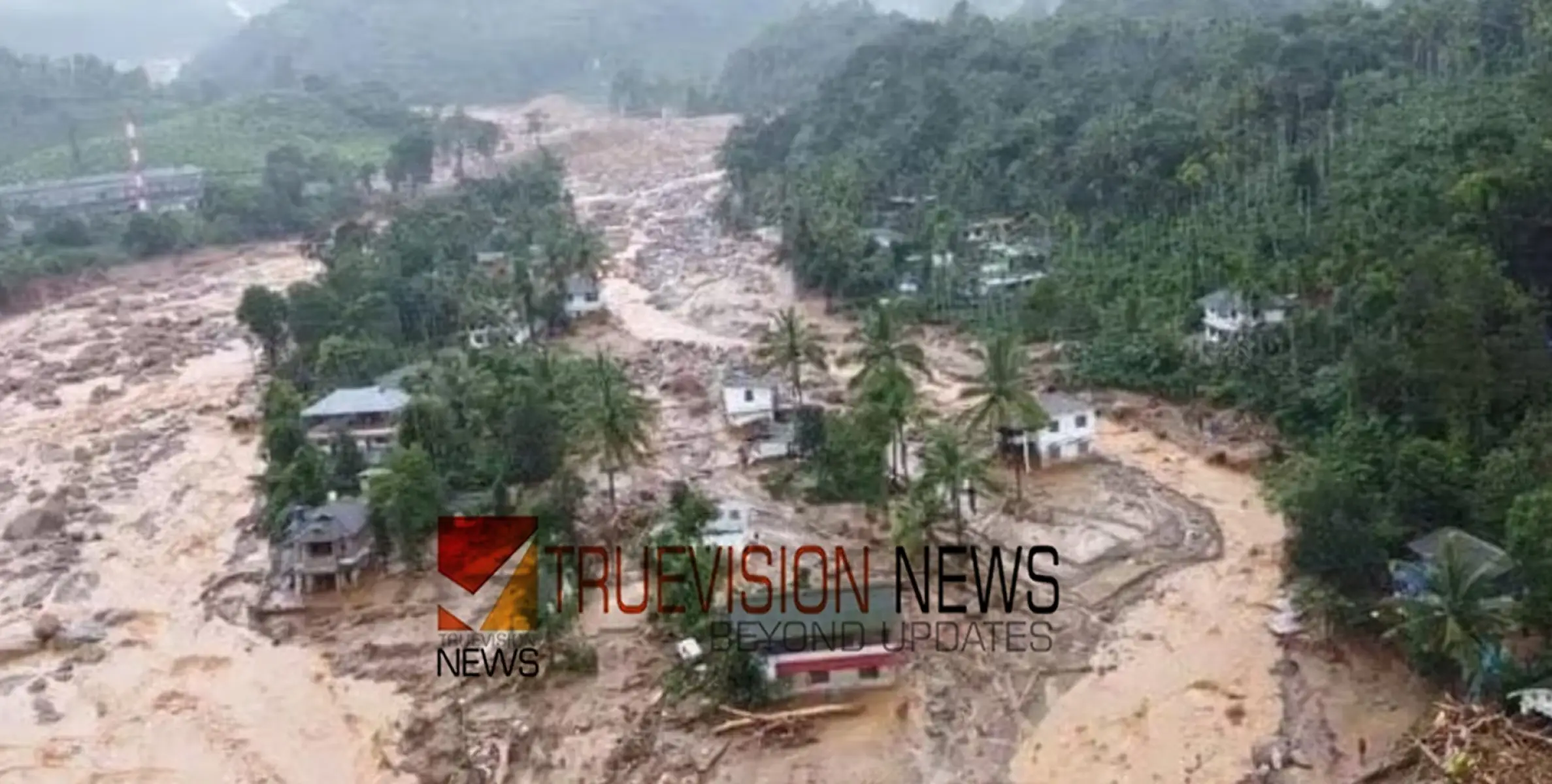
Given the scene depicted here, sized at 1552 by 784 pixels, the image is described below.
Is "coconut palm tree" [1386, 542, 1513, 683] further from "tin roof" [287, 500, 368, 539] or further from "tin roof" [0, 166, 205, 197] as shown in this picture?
"tin roof" [0, 166, 205, 197]

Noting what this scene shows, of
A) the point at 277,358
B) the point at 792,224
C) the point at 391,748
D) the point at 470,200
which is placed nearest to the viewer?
the point at 391,748

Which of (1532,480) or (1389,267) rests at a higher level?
(1389,267)

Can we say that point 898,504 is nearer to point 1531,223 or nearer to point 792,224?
point 1531,223

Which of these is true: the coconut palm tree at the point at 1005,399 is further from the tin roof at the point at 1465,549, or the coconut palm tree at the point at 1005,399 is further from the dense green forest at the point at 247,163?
the dense green forest at the point at 247,163

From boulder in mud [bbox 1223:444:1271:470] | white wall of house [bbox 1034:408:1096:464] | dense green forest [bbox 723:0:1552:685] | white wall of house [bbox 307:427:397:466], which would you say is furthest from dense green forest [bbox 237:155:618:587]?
boulder in mud [bbox 1223:444:1271:470]

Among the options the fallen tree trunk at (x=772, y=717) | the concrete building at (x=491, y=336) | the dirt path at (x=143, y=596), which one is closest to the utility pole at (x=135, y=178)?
the dirt path at (x=143, y=596)

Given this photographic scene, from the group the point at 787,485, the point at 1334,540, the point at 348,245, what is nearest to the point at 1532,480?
the point at 1334,540
